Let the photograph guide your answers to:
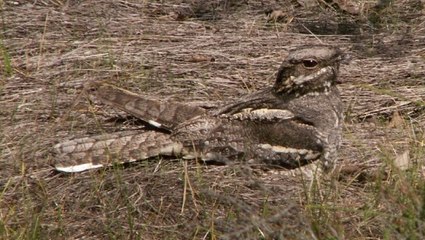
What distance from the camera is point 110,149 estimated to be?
17.4 ft

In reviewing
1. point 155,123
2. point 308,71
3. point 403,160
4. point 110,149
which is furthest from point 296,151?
point 110,149

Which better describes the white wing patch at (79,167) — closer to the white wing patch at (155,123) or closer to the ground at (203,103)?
the ground at (203,103)

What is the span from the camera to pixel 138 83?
6.44 m

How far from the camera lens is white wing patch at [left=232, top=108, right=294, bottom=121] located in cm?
534

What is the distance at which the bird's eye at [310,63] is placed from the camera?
5.35 meters

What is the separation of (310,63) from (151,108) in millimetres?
939

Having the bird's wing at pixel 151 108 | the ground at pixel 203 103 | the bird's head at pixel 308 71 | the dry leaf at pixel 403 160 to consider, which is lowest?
the ground at pixel 203 103

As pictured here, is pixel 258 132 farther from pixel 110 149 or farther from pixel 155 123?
pixel 110 149

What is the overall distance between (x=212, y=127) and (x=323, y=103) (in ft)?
2.12

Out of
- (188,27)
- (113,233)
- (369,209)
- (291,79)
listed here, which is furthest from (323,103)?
(188,27)

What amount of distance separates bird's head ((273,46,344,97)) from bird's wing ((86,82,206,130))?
1.68 feet

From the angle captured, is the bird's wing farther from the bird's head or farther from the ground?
the bird's head

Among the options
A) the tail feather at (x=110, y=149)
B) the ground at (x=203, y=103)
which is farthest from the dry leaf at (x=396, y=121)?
the tail feather at (x=110, y=149)

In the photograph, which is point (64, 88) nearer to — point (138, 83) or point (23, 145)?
point (138, 83)
